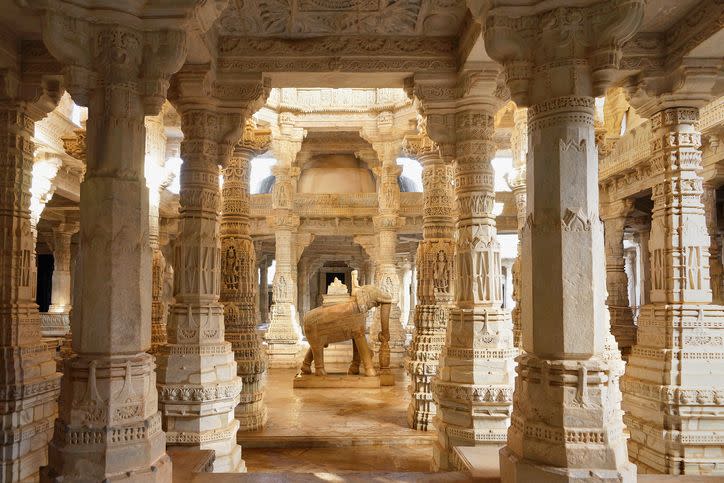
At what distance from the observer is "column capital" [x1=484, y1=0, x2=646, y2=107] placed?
341 cm

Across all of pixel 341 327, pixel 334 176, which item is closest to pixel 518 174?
pixel 341 327

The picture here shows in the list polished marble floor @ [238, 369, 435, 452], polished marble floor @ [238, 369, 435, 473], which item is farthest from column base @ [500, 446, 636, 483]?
polished marble floor @ [238, 369, 435, 452]

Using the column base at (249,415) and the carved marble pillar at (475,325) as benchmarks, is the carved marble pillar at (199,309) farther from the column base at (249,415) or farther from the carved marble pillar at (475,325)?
the carved marble pillar at (475,325)

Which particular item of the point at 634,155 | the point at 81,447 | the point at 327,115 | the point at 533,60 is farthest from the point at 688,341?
the point at 327,115

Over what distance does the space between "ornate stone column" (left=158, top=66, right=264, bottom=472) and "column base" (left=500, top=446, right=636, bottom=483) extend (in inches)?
127

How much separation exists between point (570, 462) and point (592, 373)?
509 mm

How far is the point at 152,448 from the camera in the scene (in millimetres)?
3467

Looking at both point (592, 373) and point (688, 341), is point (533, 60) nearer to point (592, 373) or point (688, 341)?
point (592, 373)

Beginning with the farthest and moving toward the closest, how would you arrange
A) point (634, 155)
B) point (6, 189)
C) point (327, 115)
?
point (327, 115) → point (634, 155) → point (6, 189)

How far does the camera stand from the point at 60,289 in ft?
53.5

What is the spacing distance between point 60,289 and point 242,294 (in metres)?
10.8

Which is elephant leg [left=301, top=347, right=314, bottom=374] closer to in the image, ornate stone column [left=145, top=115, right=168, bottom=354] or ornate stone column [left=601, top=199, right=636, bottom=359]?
ornate stone column [left=145, top=115, right=168, bottom=354]

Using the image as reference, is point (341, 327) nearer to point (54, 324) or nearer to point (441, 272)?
point (441, 272)

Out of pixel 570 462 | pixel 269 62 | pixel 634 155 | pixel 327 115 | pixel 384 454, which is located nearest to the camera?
pixel 570 462
